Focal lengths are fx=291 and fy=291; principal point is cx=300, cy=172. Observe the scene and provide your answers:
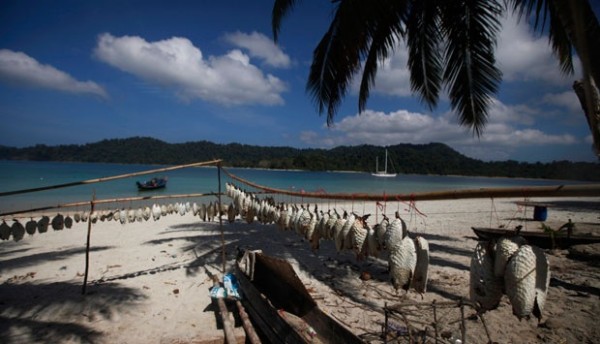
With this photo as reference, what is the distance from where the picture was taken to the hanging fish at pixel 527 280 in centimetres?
151

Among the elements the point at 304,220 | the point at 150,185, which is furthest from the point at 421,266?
the point at 150,185

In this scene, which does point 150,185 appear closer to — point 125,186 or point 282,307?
point 125,186

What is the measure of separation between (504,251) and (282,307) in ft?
12.0

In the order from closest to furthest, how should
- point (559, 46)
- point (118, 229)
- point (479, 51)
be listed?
point (559, 46) → point (479, 51) → point (118, 229)

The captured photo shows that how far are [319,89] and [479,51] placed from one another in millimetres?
3016

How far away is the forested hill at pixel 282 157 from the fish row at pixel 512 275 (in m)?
67.0

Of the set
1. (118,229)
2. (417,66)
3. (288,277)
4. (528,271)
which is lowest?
(118,229)

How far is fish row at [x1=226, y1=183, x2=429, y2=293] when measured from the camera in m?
2.21

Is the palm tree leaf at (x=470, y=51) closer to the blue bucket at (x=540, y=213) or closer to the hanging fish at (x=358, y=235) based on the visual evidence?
the hanging fish at (x=358, y=235)

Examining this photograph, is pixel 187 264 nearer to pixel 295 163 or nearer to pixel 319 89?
pixel 319 89

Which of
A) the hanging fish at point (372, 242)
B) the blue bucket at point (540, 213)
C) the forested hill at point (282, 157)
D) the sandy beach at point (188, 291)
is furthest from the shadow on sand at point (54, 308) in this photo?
the forested hill at point (282, 157)

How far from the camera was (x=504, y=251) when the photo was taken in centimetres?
161

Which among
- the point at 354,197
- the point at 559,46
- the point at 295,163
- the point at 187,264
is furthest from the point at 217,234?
the point at 295,163

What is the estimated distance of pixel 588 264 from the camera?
6617mm
